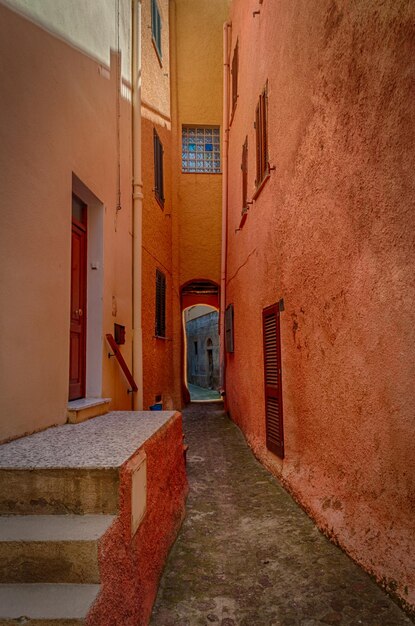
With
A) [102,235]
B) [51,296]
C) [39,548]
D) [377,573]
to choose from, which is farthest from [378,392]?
[102,235]

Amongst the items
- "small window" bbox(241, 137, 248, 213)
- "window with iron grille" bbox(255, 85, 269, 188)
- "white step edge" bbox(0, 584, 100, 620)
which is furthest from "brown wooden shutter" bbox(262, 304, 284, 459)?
"white step edge" bbox(0, 584, 100, 620)

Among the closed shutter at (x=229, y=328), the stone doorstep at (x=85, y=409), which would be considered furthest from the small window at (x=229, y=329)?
the stone doorstep at (x=85, y=409)

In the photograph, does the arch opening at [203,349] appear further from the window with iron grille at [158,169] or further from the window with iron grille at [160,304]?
the window with iron grille at [158,169]

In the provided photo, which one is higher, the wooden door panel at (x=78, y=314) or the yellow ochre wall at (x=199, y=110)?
the yellow ochre wall at (x=199, y=110)

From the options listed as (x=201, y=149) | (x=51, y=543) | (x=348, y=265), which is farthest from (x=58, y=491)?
(x=201, y=149)

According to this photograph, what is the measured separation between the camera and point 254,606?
2723mm

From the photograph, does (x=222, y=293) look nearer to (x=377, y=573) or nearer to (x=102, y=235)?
(x=102, y=235)

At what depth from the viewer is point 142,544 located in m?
2.57

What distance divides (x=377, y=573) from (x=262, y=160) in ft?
16.0

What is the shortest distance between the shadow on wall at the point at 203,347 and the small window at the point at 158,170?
437 inches

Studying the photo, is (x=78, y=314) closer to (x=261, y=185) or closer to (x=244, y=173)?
(x=261, y=185)

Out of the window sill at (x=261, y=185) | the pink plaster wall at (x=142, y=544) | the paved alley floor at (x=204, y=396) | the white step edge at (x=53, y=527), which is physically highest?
the window sill at (x=261, y=185)

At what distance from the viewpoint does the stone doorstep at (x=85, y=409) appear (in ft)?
13.5

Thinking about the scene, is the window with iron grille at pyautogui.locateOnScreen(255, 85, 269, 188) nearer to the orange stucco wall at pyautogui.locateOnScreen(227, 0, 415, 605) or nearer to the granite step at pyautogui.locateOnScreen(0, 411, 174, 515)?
the orange stucco wall at pyautogui.locateOnScreen(227, 0, 415, 605)
